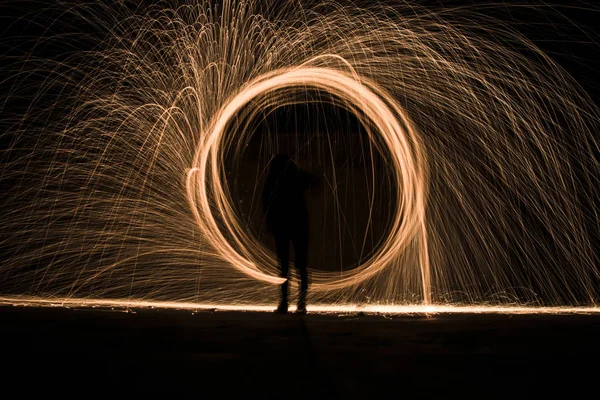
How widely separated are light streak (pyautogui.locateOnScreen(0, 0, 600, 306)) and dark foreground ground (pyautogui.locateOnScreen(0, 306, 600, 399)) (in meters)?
→ 3.60

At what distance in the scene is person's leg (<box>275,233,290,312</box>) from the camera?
9453 mm

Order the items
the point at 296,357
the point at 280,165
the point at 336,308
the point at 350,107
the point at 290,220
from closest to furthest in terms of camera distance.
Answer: the point at 296,357 < the point at 280,165 < the point at 290,220 < the point at 336,308 < the point at 350,107

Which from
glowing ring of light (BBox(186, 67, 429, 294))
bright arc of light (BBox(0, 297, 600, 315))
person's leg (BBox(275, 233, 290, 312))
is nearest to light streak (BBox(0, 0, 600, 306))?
glowing ring of light (BBox(186, 67, 429, 294))

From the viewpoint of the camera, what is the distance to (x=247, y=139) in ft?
43.2

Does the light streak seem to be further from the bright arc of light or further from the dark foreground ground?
the dark foreground ground

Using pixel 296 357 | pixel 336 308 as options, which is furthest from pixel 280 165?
pixel 296 357

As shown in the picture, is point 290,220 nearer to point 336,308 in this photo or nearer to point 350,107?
point 336,308

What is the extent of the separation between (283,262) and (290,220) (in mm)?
512

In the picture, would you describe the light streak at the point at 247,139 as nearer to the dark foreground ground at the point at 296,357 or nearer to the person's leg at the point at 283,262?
the person's leg at the point at 283,262

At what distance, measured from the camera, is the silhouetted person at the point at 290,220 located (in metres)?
9.45

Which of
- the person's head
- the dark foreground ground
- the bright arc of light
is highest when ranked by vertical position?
the person's head

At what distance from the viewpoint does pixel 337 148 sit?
12922 millimetres

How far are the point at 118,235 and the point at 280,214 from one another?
3.87m

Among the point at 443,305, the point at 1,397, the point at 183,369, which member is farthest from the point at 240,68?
the point at 1,397
